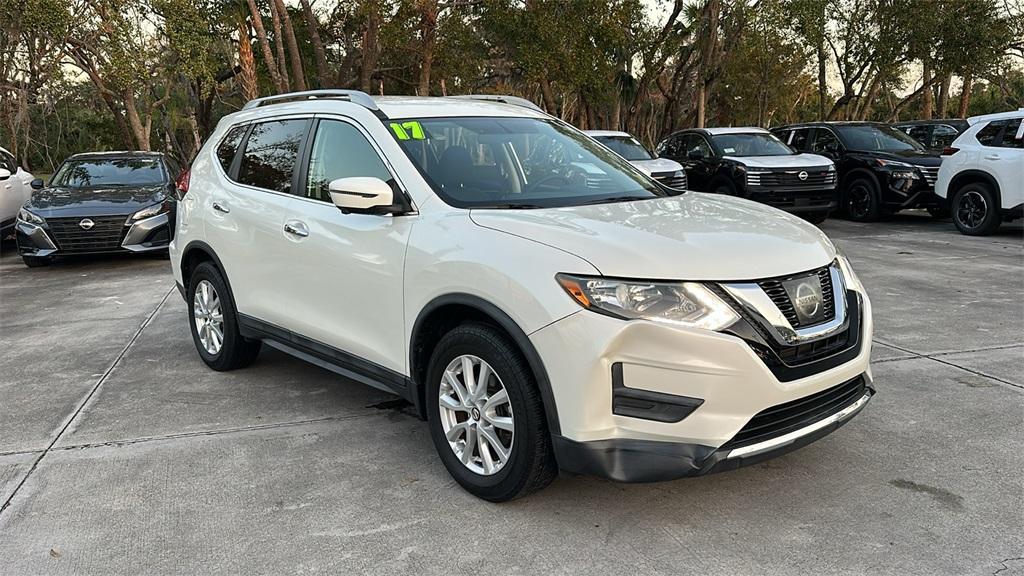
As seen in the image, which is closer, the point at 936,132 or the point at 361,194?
the point at 361,194

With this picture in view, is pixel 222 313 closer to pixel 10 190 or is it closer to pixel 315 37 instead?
pixel 10 190

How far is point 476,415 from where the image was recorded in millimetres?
3359

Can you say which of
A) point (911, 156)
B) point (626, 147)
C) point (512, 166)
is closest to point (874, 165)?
point (911, 156)

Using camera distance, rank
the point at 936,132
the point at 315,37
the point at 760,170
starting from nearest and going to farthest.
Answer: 1. the point at 760,170
2. the point at 936,132
3. the point at 315,37

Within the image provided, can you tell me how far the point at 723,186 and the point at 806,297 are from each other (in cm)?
1024

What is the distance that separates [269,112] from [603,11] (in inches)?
705

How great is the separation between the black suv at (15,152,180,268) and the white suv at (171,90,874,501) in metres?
6.15

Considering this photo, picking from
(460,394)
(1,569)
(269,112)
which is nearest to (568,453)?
(460,394)

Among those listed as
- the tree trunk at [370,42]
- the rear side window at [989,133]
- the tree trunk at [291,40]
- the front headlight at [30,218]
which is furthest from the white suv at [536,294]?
the tree trunk at [291,40]

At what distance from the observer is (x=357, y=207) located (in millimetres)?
3523

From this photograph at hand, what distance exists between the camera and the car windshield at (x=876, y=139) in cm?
1334

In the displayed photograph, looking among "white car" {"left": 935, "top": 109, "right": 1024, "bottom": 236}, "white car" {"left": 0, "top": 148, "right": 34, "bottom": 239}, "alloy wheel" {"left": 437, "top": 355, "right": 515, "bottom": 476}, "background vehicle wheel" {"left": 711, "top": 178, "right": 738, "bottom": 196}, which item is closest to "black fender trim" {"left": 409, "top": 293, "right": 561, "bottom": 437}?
"alloy wheel" {"left": 437, "top": 355, "right": 515, "bottom": 476}

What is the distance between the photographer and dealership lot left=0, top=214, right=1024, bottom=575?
118 inches

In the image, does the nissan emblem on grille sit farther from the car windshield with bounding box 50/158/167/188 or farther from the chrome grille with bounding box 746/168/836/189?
the car windshield with bounding box 50/158/167/188
